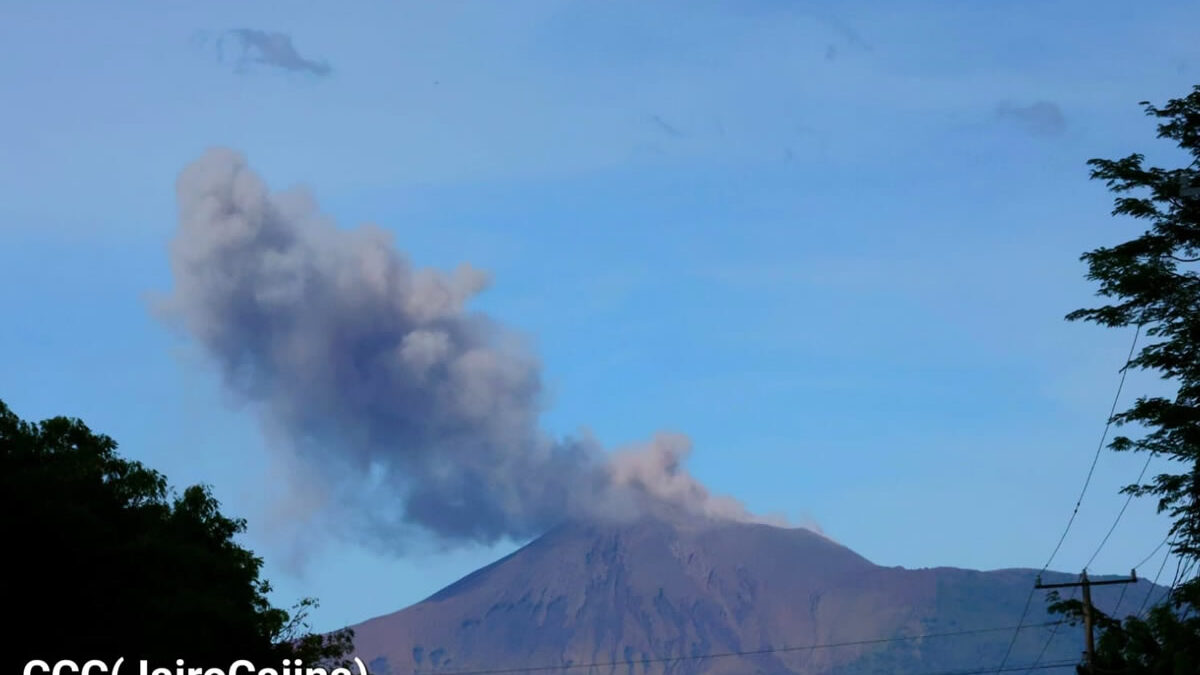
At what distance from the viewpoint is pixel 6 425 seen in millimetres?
66562

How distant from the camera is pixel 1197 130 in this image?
50719 mm

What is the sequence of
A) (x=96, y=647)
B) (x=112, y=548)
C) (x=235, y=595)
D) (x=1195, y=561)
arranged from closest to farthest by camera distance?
1. (x=1195, y=561)
2. (x=96, y=647)
3. (x=112, y=548)
4. (x=235, y=595)

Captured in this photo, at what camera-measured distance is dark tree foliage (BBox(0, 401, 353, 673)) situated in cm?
5653

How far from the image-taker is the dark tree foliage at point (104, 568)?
56.5 meters

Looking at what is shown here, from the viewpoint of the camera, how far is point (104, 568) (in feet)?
202

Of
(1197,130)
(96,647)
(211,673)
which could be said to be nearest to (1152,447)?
(1197,130)

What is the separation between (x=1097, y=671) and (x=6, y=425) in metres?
40.4

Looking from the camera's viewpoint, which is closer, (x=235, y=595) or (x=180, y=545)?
(x=180, y=545)

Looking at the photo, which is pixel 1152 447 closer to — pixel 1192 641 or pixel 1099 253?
pixel 1099 253

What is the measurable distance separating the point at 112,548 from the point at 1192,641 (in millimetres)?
35113

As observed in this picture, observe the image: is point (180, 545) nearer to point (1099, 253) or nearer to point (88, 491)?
point (88, 491)

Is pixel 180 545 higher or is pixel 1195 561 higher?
pixel 180 545

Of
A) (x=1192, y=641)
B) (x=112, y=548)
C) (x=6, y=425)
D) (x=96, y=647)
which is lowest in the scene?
(x=1192, y=641)

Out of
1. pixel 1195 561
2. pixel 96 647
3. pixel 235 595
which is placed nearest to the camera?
pixel 1195 561
